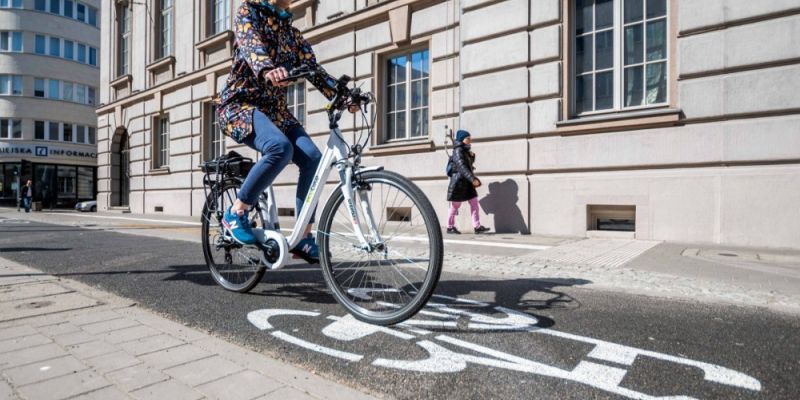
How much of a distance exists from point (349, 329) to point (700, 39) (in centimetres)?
684

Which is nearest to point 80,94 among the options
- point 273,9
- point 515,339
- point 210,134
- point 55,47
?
point 55,47

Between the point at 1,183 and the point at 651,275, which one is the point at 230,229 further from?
the point at 1,183

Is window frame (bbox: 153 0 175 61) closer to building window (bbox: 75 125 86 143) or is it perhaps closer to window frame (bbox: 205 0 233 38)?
window frame (bbox: 205 0 233 38)

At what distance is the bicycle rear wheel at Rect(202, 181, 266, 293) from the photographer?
3.63m

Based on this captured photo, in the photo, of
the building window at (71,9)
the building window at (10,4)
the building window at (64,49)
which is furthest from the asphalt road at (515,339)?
the building window at (71,9)

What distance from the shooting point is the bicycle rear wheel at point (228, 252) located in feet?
11.9

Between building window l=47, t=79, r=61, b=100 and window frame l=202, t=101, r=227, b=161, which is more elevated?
building window l=47, t=79, r=61, b=100

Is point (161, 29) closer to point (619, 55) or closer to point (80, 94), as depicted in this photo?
point (619, 55)

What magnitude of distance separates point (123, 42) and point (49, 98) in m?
20.2

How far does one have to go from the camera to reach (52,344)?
2.55 m

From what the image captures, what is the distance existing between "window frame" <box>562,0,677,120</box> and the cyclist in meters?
5.75

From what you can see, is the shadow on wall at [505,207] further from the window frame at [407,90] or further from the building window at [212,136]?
the building window at [212,136]

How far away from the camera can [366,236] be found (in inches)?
113

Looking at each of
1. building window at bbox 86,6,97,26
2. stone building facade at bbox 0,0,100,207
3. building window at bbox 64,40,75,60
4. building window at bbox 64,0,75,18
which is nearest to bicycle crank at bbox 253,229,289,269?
stone building facade at bbox 0,0,100,207
